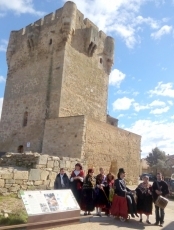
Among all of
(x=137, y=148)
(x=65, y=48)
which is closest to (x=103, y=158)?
(x=137, y=148)

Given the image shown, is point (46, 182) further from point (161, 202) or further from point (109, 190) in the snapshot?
point (161, 202)

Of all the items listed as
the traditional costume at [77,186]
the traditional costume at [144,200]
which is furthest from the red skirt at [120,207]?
the traditional costume at [77,186]

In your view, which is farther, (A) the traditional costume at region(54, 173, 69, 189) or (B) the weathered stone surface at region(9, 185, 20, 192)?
(B) the weathered stone surface at region(9, 185, 20, 192)

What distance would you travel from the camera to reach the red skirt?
21.6ft

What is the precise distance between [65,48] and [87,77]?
3.14 m

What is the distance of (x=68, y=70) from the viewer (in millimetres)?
18453

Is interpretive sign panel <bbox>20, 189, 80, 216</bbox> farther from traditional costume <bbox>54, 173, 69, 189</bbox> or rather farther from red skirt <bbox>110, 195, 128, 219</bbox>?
red skirt <bbox>110, 195, 128, 219</bbox>

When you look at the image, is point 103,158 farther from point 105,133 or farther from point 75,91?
point 75,91

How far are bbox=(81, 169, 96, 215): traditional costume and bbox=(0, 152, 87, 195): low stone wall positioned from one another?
2525 millimetres

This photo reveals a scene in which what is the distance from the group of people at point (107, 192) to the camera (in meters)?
6.83

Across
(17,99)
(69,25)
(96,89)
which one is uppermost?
(69,25)

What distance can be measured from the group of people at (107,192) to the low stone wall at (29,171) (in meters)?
1.99

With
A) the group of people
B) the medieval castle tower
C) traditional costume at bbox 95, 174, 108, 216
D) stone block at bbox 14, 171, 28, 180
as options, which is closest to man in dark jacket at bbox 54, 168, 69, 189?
the group of people

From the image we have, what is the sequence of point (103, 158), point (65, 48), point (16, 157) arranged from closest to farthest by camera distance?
1. point (16, 157)
2. point (103, 158)
3. point (65, 48)
